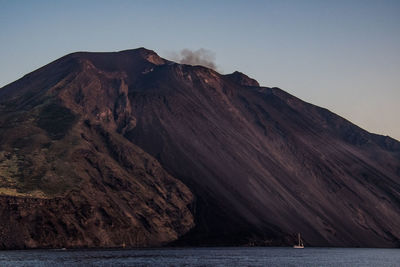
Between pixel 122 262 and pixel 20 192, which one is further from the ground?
pixel 20 192

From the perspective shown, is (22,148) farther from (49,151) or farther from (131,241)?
(131,241)

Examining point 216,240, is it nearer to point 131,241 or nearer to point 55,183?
point 131,241

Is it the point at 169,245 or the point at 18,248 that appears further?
the point at 169,245

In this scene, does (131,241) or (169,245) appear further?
(169,245)

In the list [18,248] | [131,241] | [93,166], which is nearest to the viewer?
[18,248]

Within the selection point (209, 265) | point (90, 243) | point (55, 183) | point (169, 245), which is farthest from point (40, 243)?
point (209, 265)

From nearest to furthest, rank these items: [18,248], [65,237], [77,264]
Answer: [77,264]
[18,248]
[65,237]

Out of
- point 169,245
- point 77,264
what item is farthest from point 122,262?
point 169,245

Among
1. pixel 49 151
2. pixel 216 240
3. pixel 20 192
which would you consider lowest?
pixel 216 240

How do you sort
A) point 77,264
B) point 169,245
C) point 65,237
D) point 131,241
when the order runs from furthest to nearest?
point 169,245 → point 131,241 → point 65,237 → point 77,264
